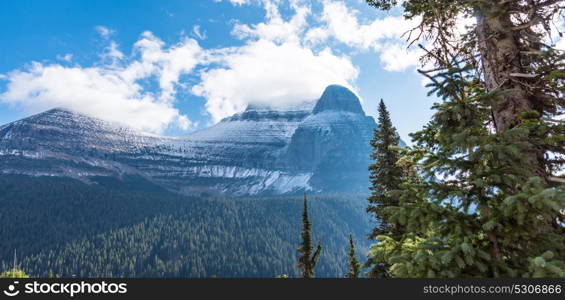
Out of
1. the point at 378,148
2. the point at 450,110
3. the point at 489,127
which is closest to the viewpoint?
the point at 450,110

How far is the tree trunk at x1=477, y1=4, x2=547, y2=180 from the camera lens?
5746mm

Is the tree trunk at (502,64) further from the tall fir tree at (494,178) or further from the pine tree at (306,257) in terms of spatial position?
the pine tree at (306,257)

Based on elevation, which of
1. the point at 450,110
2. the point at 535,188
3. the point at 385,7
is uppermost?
the point at 385,7

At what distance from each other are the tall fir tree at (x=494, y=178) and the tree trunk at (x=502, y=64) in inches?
0.7

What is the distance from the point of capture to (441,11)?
7.03 meters

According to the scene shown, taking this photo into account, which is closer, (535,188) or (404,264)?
(535,188)

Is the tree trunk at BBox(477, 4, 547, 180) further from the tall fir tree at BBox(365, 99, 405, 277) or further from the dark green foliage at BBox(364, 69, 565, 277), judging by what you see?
the tall fir tree at BBox(365, 99, 405, 277)

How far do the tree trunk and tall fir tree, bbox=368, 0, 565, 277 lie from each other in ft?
0.06

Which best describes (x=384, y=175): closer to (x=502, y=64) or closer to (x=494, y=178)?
(x=502, y=64)

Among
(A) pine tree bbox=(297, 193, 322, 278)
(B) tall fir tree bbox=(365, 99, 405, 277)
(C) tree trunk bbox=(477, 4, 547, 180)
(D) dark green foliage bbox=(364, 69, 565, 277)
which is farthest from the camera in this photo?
(A) pine tree bbox=(297, 193, 322, 278)

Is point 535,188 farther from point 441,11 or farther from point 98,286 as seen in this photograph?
point 98,286

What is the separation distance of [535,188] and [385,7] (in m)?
6.22

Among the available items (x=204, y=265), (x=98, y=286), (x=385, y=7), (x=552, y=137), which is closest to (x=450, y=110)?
(x=552, y=137)

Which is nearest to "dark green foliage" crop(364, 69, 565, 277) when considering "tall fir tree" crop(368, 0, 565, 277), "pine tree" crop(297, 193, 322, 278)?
"tall fir tree" crop(368, 0, 565, 277)
